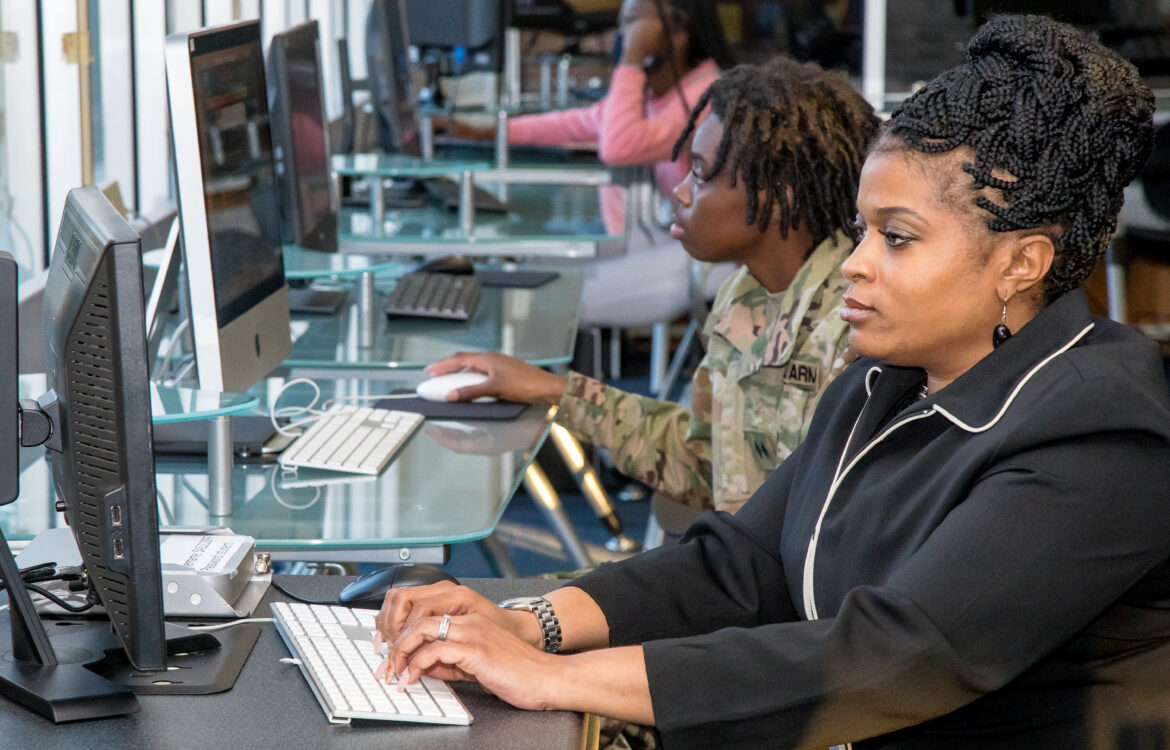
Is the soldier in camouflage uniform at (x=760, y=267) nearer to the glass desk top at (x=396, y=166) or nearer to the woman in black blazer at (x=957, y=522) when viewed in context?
the woman in black blazer at (x=957, y=522)

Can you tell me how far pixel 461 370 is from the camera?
7.45 feet

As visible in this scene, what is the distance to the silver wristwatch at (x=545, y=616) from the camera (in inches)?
51.1

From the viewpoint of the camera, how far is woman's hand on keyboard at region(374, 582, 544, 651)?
121cm

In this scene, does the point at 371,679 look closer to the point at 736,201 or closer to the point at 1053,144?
the point at 1053,144

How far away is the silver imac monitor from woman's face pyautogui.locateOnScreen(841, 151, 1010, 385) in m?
0.84

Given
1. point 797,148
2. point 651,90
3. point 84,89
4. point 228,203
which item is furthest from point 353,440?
point 651,90

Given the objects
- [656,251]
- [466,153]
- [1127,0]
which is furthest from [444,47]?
[1127,0]

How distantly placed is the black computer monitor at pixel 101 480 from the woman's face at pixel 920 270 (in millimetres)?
668

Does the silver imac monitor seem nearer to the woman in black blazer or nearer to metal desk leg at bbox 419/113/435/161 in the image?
the woman in black blazer

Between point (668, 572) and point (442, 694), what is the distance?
0.36 metres

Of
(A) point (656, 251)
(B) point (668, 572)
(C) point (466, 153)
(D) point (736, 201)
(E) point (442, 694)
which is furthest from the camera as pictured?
(C) point (466, 153)

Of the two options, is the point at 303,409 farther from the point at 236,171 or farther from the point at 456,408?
the point at 236,171

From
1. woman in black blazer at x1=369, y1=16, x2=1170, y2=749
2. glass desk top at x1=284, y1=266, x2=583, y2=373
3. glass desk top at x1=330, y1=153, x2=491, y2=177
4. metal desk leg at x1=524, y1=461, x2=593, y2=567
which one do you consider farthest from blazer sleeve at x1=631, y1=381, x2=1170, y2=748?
glass desk top at x1=330, y1=153, x2=491, y2=177

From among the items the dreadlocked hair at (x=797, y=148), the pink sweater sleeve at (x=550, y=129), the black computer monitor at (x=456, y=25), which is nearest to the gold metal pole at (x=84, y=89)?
the dreadlocked hair at (x=797, y=148)
